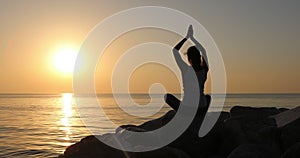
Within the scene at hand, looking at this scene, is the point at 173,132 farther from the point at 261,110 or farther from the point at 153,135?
the point at 261,110

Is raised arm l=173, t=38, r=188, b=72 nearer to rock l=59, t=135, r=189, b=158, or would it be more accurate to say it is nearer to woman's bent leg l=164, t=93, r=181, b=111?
woman's bent leg l=164, t=93, r=181, b=111

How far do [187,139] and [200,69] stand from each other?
5.69ft

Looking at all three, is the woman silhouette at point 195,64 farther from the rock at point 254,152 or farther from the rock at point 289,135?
the rock at point 289,135

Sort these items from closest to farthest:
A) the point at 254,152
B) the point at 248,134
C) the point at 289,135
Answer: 1. the point at 254,152
2. the point at 248,134
3. the point at 289,135

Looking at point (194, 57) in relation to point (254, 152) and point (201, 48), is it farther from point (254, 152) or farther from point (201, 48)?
point (254, 152)

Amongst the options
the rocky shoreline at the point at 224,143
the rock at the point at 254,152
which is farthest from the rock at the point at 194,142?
the rock at the point at 254,152

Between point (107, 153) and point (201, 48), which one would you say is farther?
point (201, 48)

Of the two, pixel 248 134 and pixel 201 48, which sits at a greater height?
pixel 201 48

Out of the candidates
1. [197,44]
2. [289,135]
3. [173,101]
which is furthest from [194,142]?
[289,135]

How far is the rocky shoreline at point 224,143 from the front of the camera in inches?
312

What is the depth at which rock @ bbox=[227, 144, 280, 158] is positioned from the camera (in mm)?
7963

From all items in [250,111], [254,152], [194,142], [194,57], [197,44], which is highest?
[197,44]

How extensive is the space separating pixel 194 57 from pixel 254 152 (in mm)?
2657

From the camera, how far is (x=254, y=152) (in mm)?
8055
